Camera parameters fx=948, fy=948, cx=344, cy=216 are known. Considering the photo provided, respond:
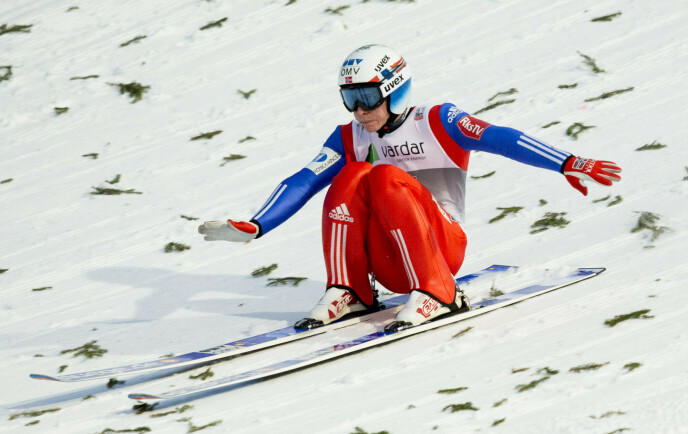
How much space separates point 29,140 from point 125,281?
347 cm

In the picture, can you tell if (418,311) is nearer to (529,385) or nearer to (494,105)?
(529,385)

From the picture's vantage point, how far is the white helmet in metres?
A: 4.81

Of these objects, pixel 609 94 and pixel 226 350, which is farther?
pixel 609 94

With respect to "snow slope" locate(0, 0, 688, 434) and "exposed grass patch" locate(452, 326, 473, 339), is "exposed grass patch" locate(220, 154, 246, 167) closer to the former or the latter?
"snow slope" locate(0, 0, 688, 434)

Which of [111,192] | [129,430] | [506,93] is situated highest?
[506,93]

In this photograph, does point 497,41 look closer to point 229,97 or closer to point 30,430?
point 229,97

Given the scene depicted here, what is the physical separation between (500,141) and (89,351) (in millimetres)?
2512

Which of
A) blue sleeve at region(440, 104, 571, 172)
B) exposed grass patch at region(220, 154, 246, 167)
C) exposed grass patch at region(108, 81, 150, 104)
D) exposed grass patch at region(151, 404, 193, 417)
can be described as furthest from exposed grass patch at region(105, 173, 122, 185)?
exposed grass patch at region(151, 404, 193, 417)

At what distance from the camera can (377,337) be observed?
4.55m

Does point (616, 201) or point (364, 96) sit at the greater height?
point (364, 96)

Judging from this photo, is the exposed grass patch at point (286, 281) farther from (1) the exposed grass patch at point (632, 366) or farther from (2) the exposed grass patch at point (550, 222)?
(1) the exposed grass patch at point (632, 366)

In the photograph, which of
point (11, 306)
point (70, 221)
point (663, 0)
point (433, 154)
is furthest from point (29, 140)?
point (663, 0)

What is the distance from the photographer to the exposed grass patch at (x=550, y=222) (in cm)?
614

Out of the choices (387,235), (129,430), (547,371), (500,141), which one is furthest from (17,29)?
(547,371)
